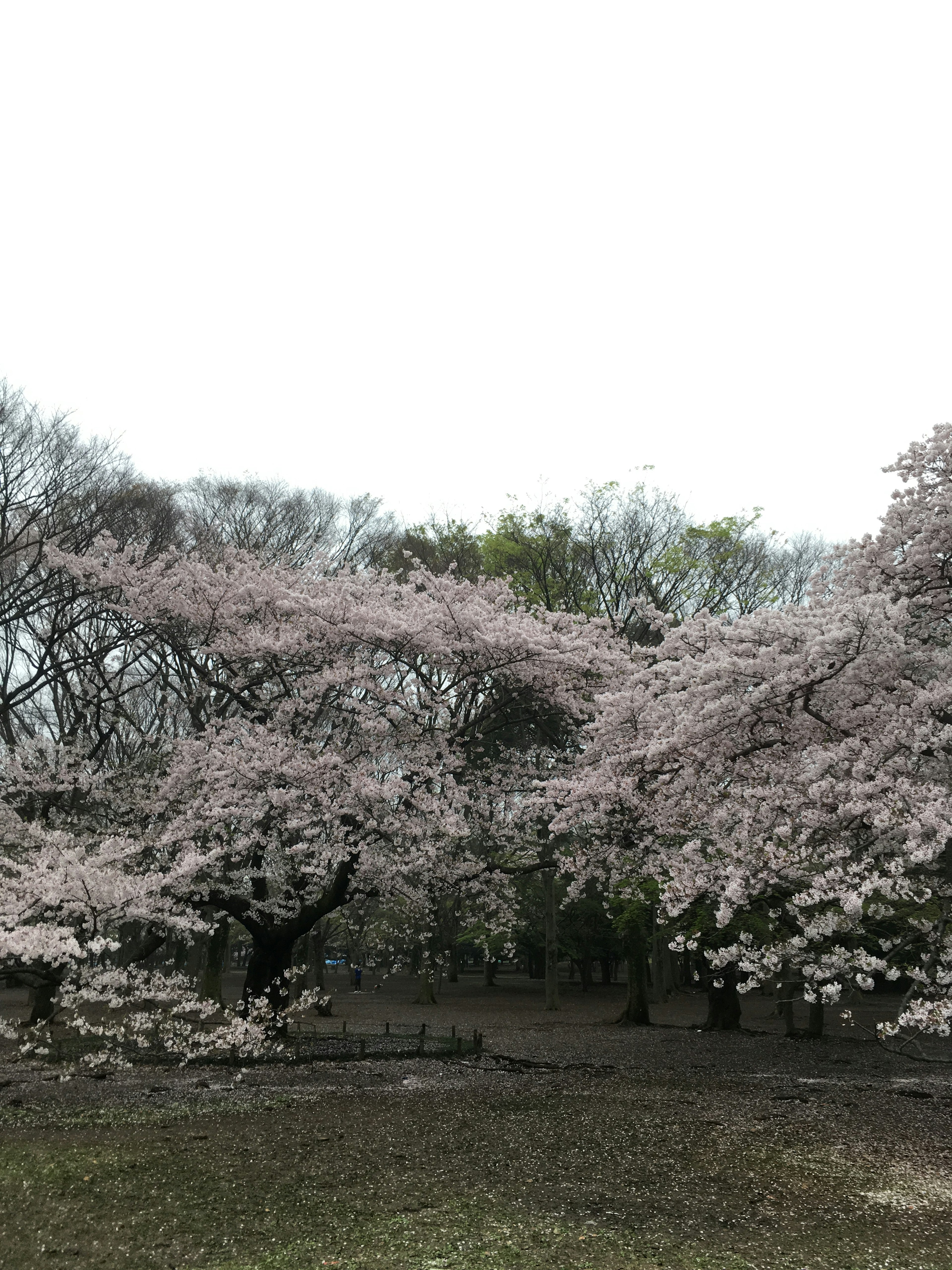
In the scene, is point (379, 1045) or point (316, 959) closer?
point (379, 1045)

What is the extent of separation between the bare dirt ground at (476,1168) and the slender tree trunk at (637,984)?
9236mm

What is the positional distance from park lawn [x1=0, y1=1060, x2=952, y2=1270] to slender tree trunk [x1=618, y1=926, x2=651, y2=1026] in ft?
43.1

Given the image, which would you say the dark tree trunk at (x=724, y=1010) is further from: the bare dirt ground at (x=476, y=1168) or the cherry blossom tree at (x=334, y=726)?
the cherry blossom tree at (x=334, y=726)

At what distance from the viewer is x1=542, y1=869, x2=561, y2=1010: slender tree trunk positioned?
31750mm

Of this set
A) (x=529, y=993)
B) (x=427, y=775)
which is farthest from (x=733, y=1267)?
(x=529, y=993)

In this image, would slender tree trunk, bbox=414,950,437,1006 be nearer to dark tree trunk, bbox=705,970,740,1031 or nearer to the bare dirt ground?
dark tree trunk, bbox=705,970,740,1031

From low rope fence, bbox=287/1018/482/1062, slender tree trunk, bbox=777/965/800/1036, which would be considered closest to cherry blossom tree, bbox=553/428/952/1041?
slender tree trunk, bbox=777/965/800/1036

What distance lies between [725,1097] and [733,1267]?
8667 millimetres

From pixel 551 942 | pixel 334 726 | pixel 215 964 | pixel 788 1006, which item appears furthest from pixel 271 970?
pixel 788 1006

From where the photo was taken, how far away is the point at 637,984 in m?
29.5

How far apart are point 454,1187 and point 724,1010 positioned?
1993cm

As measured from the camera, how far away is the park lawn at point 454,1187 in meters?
8.16

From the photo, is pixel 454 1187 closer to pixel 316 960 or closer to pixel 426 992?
pixel 316 960

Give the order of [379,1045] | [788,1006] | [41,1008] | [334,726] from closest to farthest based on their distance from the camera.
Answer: [334,726]
[379,1045]
[41,1008]
[788,1006]
